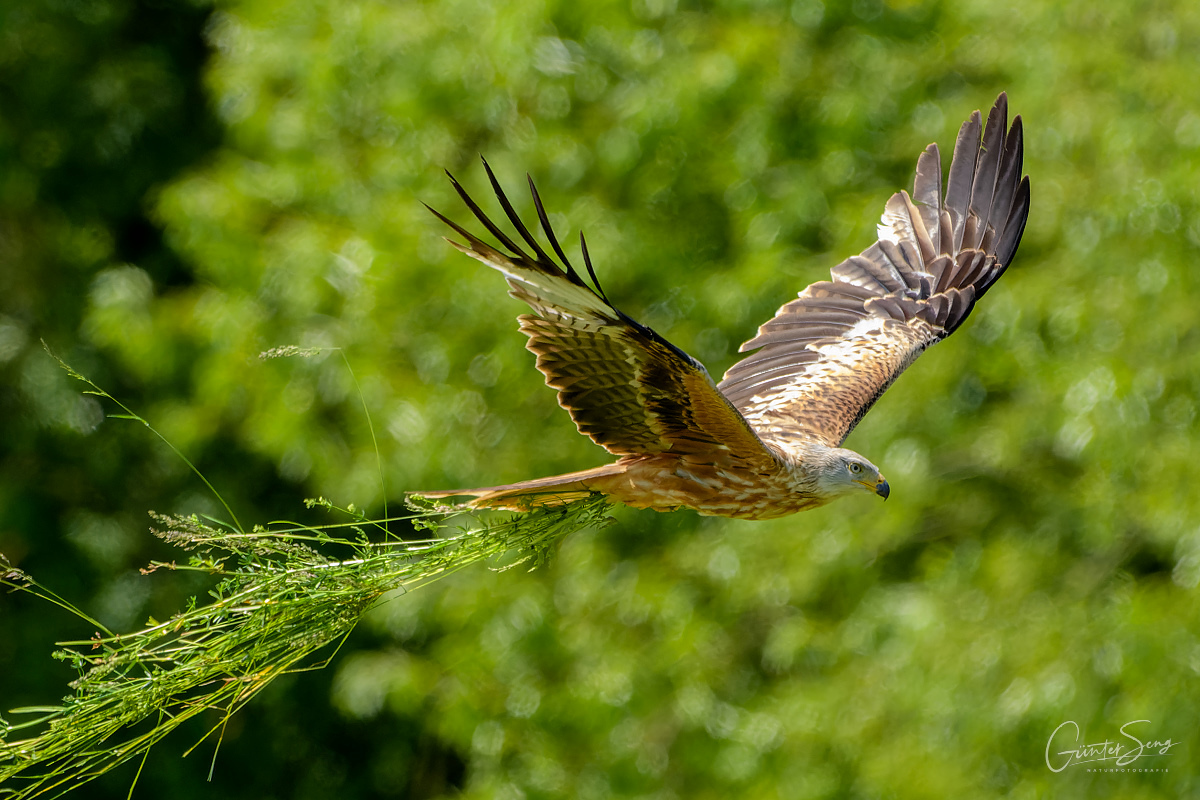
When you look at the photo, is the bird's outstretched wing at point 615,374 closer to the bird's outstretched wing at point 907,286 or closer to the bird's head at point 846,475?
the bird's head at point 846,475

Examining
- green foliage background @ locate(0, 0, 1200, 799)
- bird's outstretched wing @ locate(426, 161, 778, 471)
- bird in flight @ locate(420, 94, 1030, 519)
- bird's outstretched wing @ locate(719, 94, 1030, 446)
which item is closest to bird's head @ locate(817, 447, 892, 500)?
bird in flight @ locate(420, 94, 1030, 519)

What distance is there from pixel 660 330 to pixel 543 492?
19.0 feet

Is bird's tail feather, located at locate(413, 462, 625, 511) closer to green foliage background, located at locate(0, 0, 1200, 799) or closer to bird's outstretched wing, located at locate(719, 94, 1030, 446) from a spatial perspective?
bird's outstretched wing, located at locate(719, 94, 1030, 446)

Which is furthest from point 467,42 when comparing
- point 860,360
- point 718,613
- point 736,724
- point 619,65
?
point 860,360

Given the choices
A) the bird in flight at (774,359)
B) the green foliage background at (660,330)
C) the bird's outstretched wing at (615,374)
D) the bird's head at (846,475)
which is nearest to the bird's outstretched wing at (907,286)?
the bird in flight at (774,359)

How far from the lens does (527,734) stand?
31.4 feet

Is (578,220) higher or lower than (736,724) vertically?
higher

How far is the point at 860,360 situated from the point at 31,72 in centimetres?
896

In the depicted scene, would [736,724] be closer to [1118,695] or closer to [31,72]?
[1118,695]

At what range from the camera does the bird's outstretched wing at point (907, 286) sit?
5.45 m

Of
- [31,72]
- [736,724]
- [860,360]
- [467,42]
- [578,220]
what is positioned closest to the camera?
[860,360]

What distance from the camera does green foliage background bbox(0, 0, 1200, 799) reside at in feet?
26.0

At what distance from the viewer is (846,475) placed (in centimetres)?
420

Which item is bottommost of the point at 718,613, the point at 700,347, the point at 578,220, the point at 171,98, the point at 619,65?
the point at 718,613
